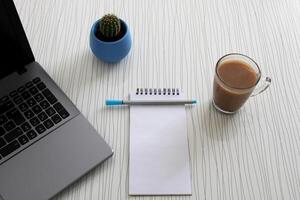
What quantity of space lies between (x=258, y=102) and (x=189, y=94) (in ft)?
0.49

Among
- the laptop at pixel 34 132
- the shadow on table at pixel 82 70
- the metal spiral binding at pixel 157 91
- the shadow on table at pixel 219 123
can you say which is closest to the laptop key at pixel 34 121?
the laptop at pixel 34 132

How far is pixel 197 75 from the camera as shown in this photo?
0.80m

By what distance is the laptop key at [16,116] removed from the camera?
674 millimetres

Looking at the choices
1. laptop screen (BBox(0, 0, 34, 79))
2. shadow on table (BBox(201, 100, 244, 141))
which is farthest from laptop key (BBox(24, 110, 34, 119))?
shadow on table (BBox(201, 100, 244, 141))

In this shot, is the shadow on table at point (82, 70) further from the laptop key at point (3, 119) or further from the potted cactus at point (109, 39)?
the laptop key at point (3, 119)

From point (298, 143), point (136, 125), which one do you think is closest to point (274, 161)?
point (298, 143)

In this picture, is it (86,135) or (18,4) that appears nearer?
(86,135)

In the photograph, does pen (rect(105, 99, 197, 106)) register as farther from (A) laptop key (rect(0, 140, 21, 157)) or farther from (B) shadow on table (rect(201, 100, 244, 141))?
(A) laptop key (rect(0, 140, 21, 157))

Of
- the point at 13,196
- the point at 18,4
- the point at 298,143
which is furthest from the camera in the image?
the point at 18,4

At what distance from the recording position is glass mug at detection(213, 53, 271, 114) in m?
0.69

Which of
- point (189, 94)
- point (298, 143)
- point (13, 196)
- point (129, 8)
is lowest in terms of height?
point (13, 196)

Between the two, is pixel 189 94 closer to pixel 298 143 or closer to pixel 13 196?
pixel 298 143

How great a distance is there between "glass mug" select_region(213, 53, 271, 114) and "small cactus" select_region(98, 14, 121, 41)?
8.8 inches

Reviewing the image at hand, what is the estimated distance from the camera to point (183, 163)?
2.23 feet
